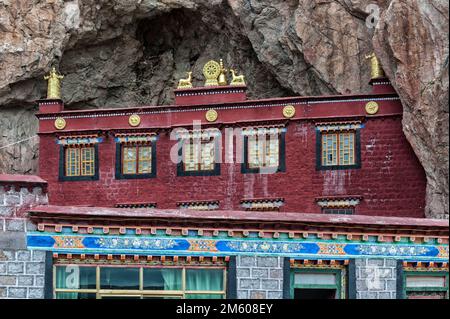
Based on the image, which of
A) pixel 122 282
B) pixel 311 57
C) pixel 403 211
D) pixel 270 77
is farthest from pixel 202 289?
pixel 270 77

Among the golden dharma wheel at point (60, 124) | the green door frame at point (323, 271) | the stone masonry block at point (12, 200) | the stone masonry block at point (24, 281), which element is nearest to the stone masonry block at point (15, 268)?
the stone masonry block at point (24, 281)

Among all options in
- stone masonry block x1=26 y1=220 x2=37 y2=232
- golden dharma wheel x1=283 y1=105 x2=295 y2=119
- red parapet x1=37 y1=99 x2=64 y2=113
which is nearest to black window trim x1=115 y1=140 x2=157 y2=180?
red parapet x1=37 y1=99 x2=64 y2=113

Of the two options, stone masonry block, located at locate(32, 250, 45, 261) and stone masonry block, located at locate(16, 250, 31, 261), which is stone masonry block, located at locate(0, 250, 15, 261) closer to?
stone masonry block, located at locate(16, 250, 31, 261)

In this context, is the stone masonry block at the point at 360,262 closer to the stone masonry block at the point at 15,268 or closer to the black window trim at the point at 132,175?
the stone masonry block at the point at 15,268

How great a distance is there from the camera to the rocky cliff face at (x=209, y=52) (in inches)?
1214

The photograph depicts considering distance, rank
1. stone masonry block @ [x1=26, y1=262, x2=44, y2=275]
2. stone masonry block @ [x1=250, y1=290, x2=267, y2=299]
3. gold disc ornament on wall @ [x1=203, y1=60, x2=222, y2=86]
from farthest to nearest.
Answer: gold disc ornament on wall @ [x1=203, y1=60, x2=222, y2=86], stone masonry block @ [x1=250, y1=290, x2=267, y2=299], stone masonry block @ [x1=26, y1=262, x2=44, y2=275]

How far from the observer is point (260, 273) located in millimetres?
20125

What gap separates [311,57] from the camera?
36500mm

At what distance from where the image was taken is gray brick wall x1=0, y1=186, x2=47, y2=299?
19359 millimetres

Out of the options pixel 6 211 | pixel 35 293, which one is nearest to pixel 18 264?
pixel 35 293

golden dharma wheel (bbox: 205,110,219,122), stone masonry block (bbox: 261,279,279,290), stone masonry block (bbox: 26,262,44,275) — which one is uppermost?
golden dharma wheel (bbox: 205,110,219,122)

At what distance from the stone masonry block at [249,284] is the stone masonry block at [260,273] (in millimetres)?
95

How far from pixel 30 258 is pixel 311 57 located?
61.8 feet
